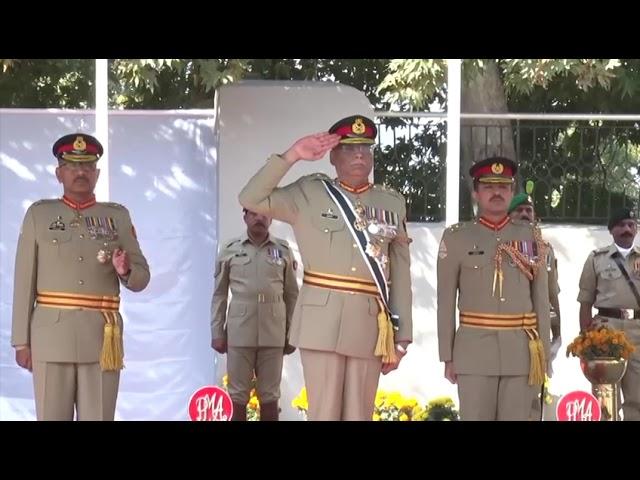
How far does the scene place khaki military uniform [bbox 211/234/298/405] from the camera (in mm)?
7223

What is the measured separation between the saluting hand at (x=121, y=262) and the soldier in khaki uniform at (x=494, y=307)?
152cm

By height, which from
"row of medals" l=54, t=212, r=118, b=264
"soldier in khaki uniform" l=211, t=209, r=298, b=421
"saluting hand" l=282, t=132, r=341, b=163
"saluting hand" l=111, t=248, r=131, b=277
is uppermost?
"saluting hand" l=282, t=132, r=341, b=163

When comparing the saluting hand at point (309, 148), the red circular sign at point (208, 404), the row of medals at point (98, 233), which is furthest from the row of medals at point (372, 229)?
the red circular sign at point (208, 404)

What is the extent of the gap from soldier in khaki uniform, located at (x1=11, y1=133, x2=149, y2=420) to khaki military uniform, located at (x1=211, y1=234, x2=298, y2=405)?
155 centimetres

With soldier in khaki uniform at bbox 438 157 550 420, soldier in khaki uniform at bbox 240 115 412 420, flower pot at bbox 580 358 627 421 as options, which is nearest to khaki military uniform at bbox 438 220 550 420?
soldier in khaki uniform at bbox 438 157 550 420

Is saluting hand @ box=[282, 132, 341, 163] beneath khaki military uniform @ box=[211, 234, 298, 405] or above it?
above

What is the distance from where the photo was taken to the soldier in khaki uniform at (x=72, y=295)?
18.2 ft

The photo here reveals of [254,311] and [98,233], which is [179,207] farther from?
[98,233]

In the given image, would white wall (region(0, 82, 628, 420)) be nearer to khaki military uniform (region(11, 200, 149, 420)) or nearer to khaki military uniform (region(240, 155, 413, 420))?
khaki military uniform (region(11, 200, 149, 420))

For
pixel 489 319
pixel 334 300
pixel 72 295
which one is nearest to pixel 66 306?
pixel 72 295

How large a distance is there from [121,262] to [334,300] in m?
1.03
